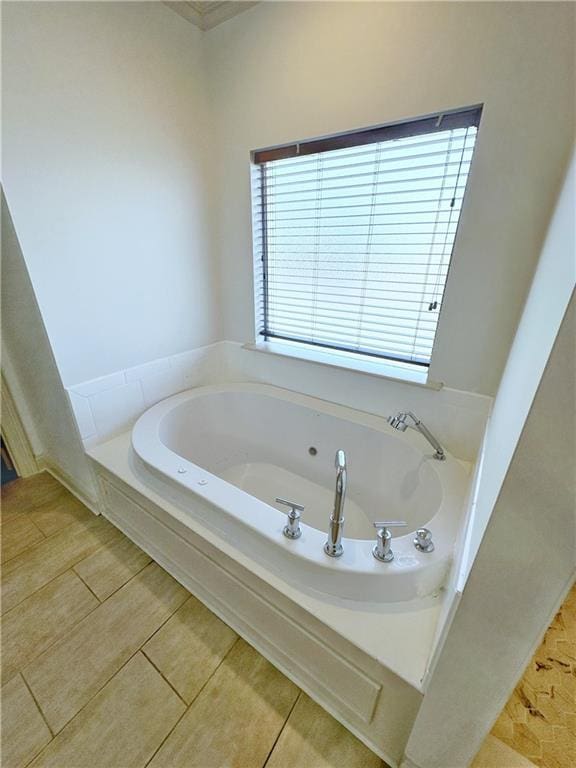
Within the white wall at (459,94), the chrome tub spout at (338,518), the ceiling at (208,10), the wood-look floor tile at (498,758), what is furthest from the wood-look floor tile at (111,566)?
the ceiling at (208,10)

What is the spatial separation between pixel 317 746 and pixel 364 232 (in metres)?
2.01

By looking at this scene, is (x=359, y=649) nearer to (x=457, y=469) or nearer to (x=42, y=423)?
(x=457, y=469)

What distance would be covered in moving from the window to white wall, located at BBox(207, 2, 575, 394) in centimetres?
9

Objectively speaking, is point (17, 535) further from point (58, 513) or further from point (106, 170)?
point (106, 170)

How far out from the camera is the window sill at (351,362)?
1.53 meters

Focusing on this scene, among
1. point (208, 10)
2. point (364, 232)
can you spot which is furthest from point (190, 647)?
point (208, 10)

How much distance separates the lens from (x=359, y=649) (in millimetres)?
840

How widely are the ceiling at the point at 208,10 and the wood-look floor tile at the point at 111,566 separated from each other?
8.63 ft

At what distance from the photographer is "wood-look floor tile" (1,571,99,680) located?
1176 millimetres

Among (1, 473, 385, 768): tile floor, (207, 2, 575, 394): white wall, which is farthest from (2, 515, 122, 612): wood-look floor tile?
(207, 2, 575, 394): white wall

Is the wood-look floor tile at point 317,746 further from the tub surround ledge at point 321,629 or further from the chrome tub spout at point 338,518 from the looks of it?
the chrome tub spout at point 338,518

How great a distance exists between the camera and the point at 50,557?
1536 millimetres

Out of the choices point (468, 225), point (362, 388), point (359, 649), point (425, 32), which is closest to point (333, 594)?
point (359, 649)

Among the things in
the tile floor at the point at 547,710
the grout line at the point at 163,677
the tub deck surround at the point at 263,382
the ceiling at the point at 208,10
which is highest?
the ceiling at the point at 208,10
